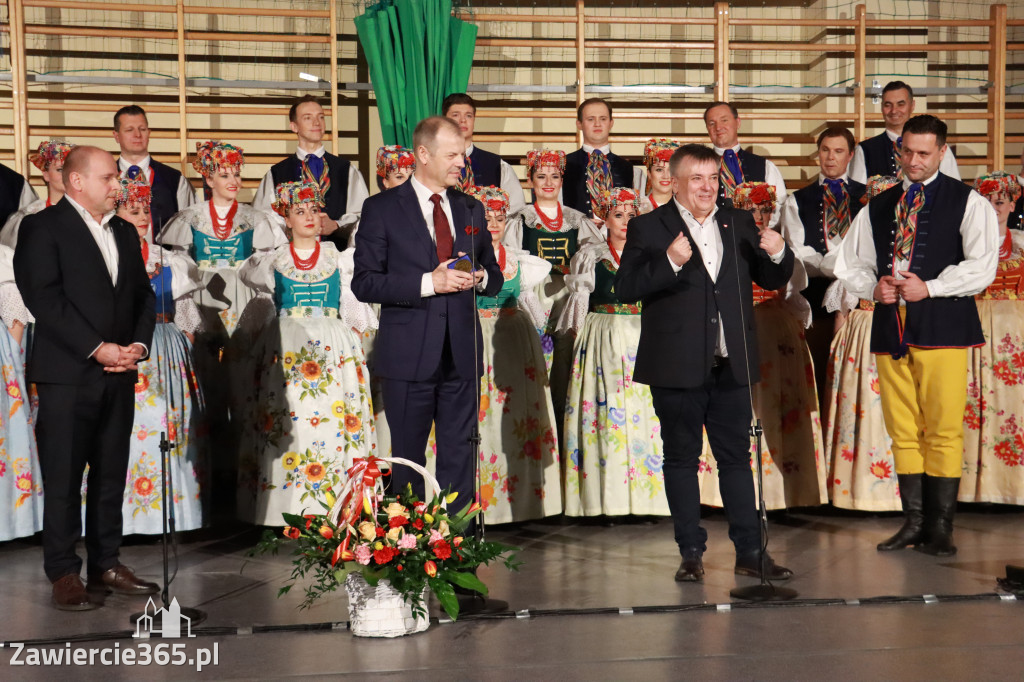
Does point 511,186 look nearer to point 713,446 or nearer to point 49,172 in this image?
point 49,172

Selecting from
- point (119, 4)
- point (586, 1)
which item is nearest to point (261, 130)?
point (119, 4)

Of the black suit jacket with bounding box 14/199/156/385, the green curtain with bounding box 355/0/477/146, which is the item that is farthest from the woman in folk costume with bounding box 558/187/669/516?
the black suit jacket with bounding box 14/199/156/385

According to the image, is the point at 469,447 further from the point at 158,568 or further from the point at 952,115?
the point at 952,115

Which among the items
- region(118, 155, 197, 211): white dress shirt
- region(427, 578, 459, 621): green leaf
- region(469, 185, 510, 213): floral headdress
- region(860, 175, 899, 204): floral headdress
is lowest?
region(427, 578, 459, 621): green leaf

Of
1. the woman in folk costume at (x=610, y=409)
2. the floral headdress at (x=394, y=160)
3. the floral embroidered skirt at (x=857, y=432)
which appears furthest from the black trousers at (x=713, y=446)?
the floral headdress at (x=394, y=160)

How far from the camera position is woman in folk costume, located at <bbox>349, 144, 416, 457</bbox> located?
4535mm

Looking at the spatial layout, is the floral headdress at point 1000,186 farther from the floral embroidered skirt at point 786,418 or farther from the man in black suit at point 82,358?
the man in black suit at point 82,358

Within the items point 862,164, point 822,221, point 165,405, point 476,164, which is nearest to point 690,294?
point 822,221

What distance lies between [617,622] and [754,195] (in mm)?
1882

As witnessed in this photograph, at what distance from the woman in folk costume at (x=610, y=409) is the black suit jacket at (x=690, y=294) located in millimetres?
840

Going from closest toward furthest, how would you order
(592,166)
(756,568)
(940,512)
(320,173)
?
(756,568) → (940,512) → (592,166) → (320,173)

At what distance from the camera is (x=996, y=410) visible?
15.2ft

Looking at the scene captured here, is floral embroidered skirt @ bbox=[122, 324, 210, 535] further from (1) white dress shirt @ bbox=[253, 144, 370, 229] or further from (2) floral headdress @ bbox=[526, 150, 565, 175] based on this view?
(2) floral headdress @ bbox=[526, 150, 565, 175]

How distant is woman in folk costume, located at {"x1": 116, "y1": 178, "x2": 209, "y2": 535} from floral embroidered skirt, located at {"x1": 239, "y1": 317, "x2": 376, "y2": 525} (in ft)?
0.85
